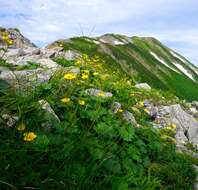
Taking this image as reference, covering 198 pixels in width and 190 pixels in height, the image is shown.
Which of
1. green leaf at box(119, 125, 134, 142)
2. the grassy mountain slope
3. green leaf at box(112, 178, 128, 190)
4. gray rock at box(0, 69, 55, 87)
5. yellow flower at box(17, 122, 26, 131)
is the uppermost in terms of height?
yellow flower at box(17, 122, 26, 131)

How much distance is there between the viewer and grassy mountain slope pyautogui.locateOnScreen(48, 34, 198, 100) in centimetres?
8675

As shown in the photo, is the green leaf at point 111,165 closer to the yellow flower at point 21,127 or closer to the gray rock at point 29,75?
the yellow flower at point 21,127

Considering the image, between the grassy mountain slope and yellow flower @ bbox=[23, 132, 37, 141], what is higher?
yellow flower @ bbox=[23, 132, 37, 141]

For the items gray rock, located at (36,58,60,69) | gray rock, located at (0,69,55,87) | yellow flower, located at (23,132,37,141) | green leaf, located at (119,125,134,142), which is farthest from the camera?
gray rock, located at (36,58,60,69)

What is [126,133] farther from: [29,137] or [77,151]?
[29,137]

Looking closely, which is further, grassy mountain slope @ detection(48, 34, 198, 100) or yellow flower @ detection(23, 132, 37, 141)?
grassy mountain slope @ detection(48, 34, 198, 100)

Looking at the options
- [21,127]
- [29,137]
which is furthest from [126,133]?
[29,137]

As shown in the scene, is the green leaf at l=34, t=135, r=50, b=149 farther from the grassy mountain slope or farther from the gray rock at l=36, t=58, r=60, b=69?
the grassy mountain slope

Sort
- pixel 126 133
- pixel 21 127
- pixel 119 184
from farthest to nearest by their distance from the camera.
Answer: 1. pixel 126 133
2. pixel 119 184
3. pixel 21 127

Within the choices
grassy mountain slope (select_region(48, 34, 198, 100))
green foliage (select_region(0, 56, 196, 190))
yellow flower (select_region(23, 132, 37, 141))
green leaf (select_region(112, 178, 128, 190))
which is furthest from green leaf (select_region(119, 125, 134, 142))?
grassy mountain slope (select_region(48, 34, 198, 100))

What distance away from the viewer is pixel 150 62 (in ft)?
373

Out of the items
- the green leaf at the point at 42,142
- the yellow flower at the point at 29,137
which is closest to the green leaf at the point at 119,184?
the green leaf at the point at 42,142

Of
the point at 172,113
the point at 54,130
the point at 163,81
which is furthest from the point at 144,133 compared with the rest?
the point at 163,81

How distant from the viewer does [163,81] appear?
107000mm
